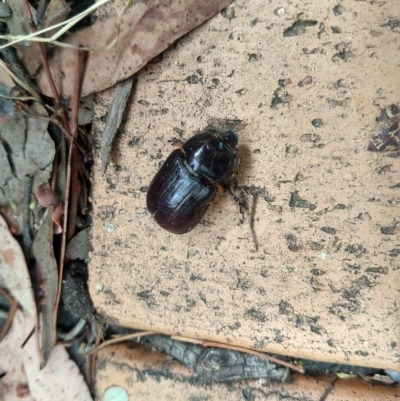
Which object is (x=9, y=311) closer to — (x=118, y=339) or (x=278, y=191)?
(x=118, y=339)

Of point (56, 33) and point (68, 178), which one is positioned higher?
point (56, 33)

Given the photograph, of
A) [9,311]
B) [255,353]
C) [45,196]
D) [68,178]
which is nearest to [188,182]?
[68,178]

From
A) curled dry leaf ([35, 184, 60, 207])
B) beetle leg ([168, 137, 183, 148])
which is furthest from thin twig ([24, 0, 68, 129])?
beetle leg ([168, 137, 183, 148])

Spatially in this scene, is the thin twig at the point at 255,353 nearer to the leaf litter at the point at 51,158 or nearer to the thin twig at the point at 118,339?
the thin twig at the point at 118,339

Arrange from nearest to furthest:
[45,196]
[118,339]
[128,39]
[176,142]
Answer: [128,39] < [176,142] < [45,196] < [118,339]

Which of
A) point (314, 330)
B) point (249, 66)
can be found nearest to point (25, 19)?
point (249, 66)

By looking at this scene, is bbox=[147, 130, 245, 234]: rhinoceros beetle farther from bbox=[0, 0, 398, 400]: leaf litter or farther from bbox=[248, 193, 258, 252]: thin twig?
bbox=[0, 0, 398, 400]: leaf litter

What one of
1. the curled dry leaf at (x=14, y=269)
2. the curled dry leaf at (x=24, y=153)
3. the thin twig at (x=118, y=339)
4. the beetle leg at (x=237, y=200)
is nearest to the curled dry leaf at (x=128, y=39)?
the curled dry leaf at (x=24, y=153)

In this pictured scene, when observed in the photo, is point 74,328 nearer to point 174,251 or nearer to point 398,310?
point 174,251
